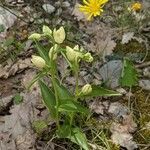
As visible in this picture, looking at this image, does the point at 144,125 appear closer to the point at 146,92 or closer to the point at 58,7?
the point at 146,92

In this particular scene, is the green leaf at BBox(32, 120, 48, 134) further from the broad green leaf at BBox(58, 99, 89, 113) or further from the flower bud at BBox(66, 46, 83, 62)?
the flower bud at BBox(66, 46, 83, 62)

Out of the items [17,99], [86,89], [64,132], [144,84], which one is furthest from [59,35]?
[144,84]

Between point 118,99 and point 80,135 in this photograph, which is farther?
point 118,99

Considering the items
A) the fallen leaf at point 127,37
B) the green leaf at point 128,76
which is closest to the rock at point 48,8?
the fallen leaf at point 127,37

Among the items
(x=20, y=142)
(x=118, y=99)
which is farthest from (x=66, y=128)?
(x=118, y=99)

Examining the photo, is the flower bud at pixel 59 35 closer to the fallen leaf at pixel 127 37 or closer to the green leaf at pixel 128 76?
the green leaf at pixel 128 76

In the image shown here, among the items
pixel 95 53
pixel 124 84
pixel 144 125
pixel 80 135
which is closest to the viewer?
pixel 80 135

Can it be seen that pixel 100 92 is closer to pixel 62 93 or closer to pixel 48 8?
pixel 62 93
